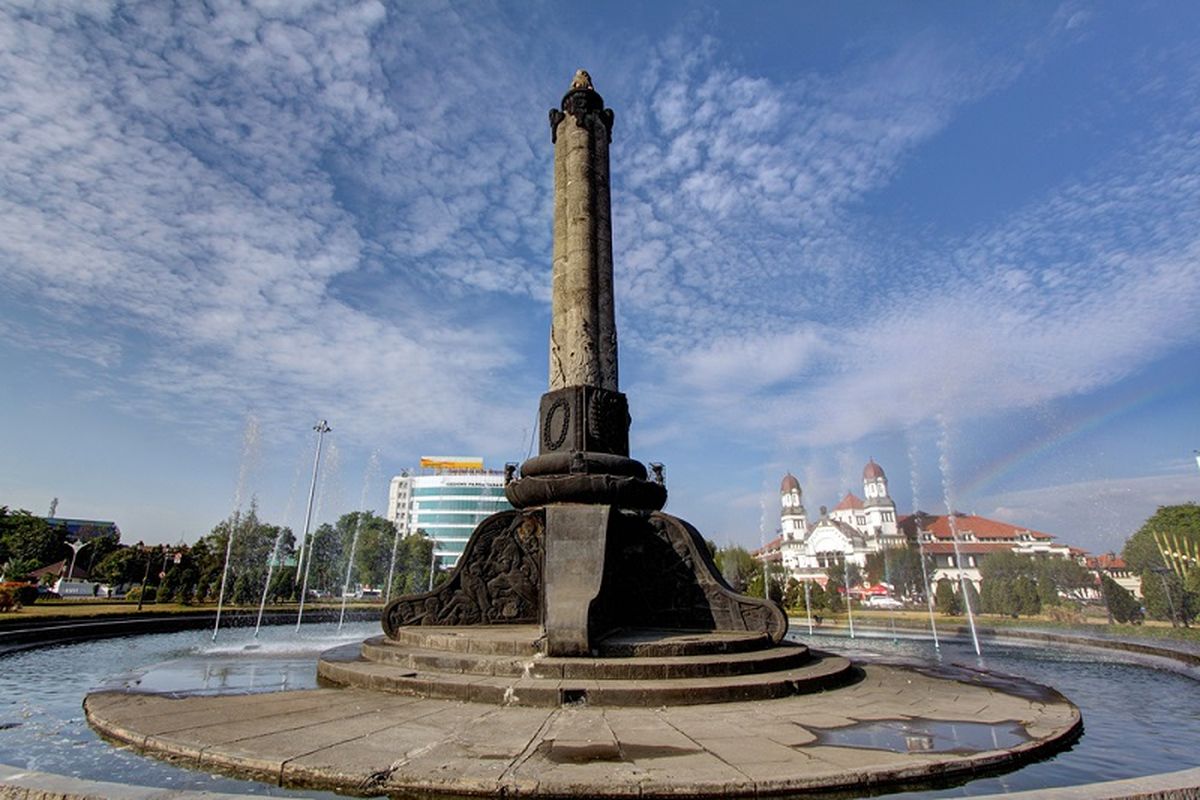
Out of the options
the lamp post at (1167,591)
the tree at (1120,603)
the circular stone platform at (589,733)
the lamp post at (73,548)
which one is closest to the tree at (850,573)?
the tree at (1120,603)

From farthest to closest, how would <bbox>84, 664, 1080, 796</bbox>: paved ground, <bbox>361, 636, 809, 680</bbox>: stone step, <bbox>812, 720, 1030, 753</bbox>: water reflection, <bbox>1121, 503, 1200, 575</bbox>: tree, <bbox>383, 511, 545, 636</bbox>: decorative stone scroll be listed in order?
<bbox>1121, 503, 1200, 575</bbox>: tree → <bbox>383, 511, 545, 636</bbox>: decorative stone scroll → <bbox>361, 636, 809, 680</bbox>: stone step → <bbox>812, 720, 1030, 753</bbox>: water reflection → <bbox>84, 664, 1080, 796</bbox>: paved ground

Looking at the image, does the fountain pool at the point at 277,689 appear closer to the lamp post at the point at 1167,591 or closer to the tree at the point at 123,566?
the lamp post at the point at 1167,591

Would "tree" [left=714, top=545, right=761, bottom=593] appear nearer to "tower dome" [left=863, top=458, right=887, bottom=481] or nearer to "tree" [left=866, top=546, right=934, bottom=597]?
"tree" [left=866, top=546, right=934, bottom=597]

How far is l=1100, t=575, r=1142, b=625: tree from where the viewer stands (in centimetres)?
2888

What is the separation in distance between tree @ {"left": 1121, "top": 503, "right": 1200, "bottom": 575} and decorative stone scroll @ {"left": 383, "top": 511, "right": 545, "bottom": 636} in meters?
Answer: 35.7

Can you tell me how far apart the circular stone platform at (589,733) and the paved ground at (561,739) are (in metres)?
0.02

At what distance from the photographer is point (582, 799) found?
11.8ft

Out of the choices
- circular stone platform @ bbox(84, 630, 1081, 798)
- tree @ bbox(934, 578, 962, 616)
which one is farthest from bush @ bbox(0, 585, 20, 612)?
tree @ bbox(934, 578, 962, 616)

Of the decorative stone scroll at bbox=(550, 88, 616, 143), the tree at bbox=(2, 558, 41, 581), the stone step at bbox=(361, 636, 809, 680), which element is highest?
the decorative stone scroll at bbox=(550, 88, 616, 143)

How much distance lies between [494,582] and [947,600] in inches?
1320

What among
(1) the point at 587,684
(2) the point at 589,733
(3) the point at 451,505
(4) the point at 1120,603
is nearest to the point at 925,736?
→ (2) the point at 589,733

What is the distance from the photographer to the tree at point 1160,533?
1444 inches

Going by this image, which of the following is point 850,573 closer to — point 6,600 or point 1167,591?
point 1167,591

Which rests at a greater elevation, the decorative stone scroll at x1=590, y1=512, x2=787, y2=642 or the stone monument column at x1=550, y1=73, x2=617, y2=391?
the stone monument column at x1=550, y1=73, x2=617, y2=391
